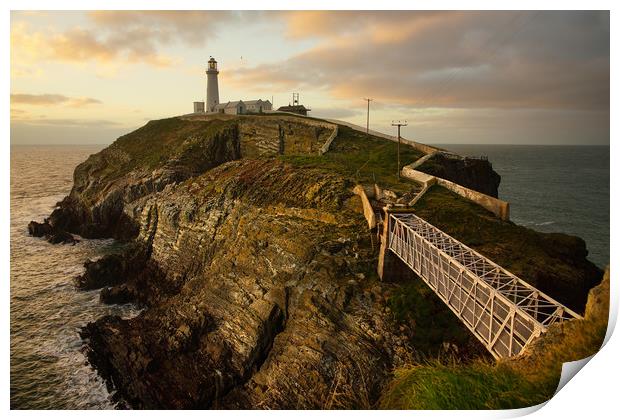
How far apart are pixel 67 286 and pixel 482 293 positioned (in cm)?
3169

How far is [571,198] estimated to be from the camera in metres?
37.6

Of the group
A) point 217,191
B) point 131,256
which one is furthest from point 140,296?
point 217,191

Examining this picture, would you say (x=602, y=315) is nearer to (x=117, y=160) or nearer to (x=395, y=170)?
(x=395, y=170)

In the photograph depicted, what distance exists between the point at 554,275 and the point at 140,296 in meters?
27.4

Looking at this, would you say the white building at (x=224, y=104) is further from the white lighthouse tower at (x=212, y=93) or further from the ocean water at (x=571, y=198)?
the ocean water at (x=571, y=198)

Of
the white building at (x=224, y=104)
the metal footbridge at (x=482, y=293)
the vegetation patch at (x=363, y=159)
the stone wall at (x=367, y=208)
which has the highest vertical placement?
the white building at (x=224, y=104)

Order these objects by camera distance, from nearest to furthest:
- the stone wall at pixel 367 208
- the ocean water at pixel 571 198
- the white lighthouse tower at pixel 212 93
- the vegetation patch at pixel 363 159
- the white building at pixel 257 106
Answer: the ocean water at pixel 571 198
the stone wall at pixel 367 208
the vegetation patch at pixel 363 159
the white building at pixel 257 106
the white lighthouse tower at pixel 212 93

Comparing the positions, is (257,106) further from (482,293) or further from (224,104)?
(482,293)

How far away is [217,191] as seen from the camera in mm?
33781

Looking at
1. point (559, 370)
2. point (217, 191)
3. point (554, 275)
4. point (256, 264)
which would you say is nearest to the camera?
point (559, 370)

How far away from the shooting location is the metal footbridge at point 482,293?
9.91m

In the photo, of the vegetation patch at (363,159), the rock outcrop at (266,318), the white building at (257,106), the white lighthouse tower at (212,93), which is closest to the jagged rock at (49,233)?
the rock outcrop at (266,318)

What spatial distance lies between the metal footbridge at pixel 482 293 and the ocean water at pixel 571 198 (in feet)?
14.9
